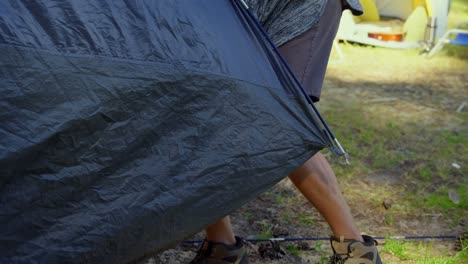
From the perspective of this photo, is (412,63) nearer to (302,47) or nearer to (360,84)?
(360,84)

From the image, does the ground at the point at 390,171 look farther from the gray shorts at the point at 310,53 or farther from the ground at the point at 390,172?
the gray shorts at the point at 310,53

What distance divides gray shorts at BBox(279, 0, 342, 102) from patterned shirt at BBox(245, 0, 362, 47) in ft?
0.09

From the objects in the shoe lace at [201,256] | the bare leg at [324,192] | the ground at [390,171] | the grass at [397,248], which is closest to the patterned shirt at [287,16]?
the bare leg at [324,192]

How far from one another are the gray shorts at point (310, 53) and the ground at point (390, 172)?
77cm

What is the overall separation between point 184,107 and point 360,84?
11.6ft

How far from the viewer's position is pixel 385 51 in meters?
6.25

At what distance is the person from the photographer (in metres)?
2.24

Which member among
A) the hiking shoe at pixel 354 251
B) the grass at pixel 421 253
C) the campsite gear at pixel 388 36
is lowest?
the campsite gear at pixel 388 36

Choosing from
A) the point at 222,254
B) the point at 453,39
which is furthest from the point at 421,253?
the point at 453,39

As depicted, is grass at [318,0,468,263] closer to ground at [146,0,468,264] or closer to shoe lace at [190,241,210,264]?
ground at [146,0,468,264]

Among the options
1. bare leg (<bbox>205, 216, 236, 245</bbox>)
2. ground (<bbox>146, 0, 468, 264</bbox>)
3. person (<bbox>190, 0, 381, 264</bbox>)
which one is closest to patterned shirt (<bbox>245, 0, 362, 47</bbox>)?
person (<bbox>190, 0, 381, 264</bbox>)

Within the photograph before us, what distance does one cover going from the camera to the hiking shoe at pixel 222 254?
2.45 meters

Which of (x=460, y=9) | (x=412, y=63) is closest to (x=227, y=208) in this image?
(x=412, y=63)

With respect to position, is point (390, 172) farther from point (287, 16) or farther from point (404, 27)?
point (404, 27)
